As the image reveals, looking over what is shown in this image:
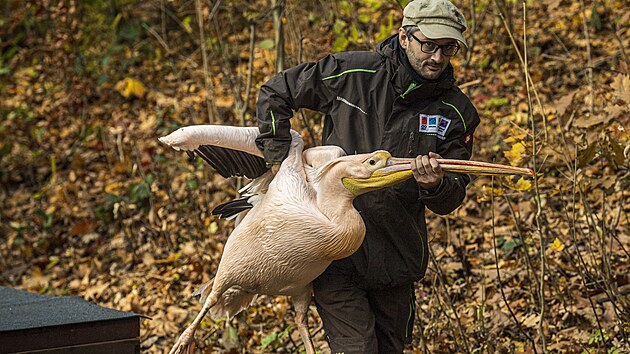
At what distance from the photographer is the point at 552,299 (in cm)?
546

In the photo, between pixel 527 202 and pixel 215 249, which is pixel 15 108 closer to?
pixel 215 249

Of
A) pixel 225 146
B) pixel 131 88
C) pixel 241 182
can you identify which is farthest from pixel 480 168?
pixel 131 88

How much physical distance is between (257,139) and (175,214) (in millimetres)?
5120

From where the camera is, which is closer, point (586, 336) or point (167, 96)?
point (586, 336)

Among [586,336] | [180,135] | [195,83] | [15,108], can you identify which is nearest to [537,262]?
[586,336]

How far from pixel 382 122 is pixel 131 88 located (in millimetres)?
7796

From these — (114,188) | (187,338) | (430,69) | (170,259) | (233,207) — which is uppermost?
Result: (430,69)

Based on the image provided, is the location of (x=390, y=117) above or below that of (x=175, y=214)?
above

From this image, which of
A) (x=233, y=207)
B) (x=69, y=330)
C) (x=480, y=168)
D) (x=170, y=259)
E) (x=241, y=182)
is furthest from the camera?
(x=170, y=259)

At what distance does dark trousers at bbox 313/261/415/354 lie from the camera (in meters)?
3.72

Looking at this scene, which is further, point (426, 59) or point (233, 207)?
point (233, 207)

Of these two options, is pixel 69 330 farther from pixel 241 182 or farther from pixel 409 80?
pixel 241 182

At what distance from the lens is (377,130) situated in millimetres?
3754

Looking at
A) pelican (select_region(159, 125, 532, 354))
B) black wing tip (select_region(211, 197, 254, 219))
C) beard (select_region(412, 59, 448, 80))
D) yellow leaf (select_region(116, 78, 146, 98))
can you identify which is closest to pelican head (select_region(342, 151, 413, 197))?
pelican (select_region(159, 125, 532, 354))
